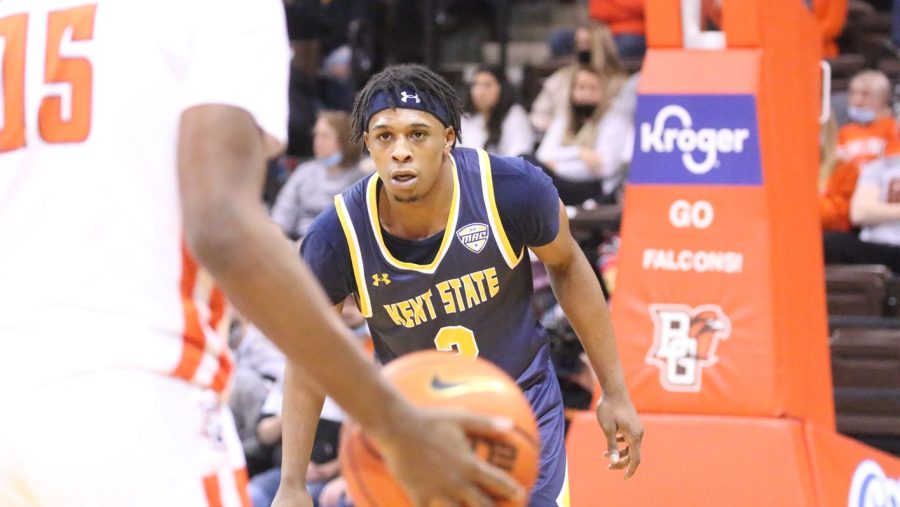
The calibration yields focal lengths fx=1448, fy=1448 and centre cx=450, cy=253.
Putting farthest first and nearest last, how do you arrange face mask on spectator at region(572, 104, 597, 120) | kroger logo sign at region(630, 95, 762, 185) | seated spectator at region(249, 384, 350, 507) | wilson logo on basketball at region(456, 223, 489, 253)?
face mask on spectator at region(572, 104, 597, 120) < seated spectator at region(249, 384, 350, 507) < kroger logo sign at region(630, 95, 762, 185) < wilson logo on basketball at region(456, 223, 489, 253)

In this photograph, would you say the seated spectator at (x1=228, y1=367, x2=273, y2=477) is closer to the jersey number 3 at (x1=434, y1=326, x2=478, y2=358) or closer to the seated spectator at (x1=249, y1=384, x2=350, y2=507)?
the seated spectator at (x1=249, y1=384, x2=350, y2=507)

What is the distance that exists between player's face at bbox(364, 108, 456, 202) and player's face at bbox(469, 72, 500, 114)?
5190 mm

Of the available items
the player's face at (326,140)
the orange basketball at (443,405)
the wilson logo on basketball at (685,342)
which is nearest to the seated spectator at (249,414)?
the wilson logo on basketball at (685,342)

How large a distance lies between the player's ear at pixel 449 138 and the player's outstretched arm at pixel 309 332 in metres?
2.52

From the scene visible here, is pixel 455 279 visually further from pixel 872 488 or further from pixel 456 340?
pixel 872 488

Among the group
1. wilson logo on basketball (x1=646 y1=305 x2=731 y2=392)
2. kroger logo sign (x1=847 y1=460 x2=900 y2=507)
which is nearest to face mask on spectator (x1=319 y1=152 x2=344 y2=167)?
wilson logo on basketball (x1=646 y1=305 x2=731 y2=392)

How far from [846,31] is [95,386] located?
1036 centimetres

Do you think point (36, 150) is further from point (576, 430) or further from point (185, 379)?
point (576, 430)

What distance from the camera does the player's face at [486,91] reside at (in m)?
9.52

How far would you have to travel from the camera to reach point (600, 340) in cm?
433

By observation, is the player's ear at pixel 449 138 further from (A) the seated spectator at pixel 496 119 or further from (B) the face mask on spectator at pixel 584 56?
(A) the seated spectator at pixel 496 119

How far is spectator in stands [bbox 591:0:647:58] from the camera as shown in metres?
10.6

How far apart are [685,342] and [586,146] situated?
298 centimetres

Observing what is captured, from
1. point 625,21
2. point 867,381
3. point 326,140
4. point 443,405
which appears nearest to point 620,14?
point 625,21
